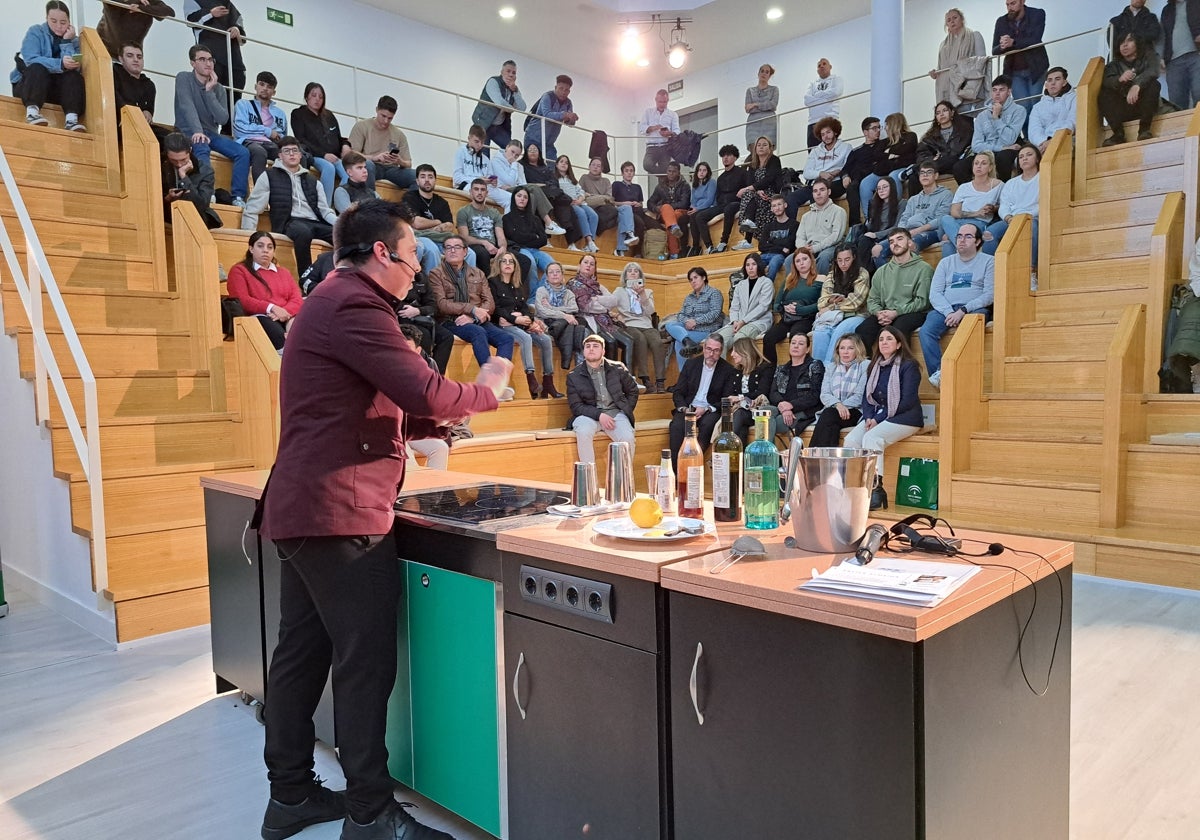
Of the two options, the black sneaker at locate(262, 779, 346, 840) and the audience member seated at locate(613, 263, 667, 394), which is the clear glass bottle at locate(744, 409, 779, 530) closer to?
the black sneaker at locate(262, 779, 346, 840)

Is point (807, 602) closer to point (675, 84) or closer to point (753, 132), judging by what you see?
point (753, 132)

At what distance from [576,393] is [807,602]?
5.13 m

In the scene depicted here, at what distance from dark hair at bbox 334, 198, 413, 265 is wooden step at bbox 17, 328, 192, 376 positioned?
2.96 m

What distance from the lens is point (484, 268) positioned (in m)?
6.90

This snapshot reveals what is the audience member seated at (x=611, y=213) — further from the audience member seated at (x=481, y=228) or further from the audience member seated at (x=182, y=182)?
the audience member seated at (x=182, y=182)

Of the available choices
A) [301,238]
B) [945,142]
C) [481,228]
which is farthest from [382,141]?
[945,142]

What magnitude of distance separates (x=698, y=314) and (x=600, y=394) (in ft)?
5.58

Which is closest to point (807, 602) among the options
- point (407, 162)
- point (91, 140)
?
point (91, 140)

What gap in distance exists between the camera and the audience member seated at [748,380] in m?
6.28

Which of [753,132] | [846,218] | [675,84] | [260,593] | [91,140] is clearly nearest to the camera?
[260,593]

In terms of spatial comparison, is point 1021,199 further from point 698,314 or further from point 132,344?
point 132,344

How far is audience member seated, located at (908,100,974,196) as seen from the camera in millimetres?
7116

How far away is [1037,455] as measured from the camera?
15.9 ft

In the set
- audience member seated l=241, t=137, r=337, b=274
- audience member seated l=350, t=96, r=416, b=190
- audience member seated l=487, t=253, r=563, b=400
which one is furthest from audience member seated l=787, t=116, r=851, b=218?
audience member seated l=241, t=137, r=337, b=274
